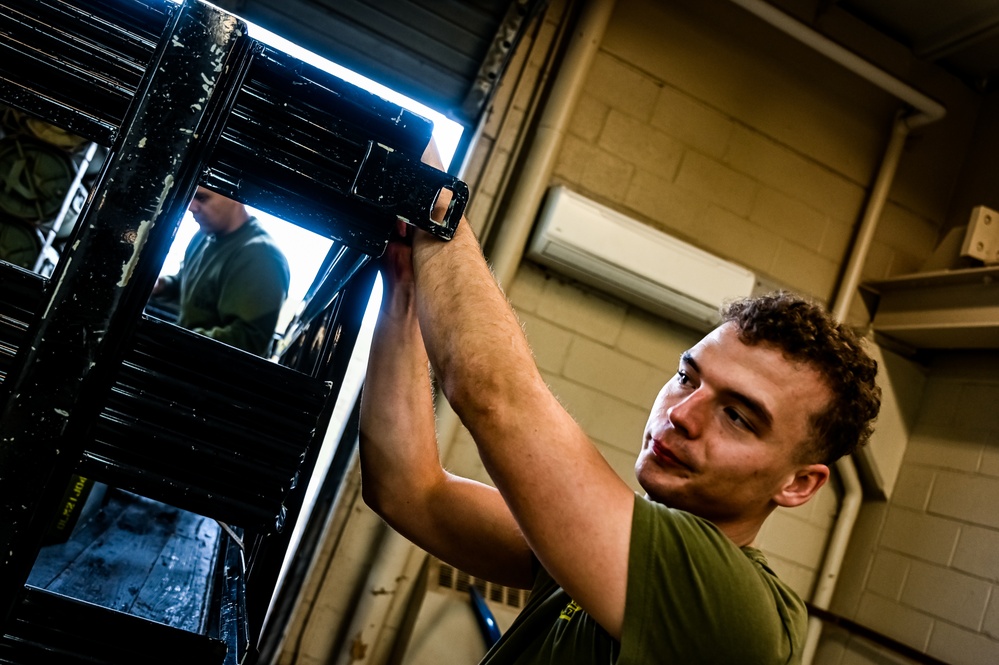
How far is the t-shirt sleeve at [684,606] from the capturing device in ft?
2.68

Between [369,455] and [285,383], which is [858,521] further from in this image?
[285,383]

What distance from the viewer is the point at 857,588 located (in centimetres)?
305

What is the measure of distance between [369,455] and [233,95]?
71cm

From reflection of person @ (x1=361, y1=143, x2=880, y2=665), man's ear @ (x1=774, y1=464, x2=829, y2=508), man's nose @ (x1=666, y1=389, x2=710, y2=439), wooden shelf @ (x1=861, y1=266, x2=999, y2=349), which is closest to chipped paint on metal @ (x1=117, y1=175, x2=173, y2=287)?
reflection of person @ (x1=361, y1=143, x2=880, y2=665)

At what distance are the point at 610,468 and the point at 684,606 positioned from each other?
179mm

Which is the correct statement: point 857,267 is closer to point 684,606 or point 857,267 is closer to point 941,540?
point 941,540

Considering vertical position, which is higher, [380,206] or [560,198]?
[560,198]

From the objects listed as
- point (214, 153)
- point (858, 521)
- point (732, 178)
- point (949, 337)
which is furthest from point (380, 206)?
point (858, 521)

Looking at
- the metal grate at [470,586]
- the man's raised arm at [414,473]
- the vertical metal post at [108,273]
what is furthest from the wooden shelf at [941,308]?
the vertical metal post at [108,273]

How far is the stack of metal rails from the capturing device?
55cm

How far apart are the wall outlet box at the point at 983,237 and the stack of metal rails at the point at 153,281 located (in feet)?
9.14

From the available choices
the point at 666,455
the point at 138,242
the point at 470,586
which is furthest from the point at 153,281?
the point at 470,586

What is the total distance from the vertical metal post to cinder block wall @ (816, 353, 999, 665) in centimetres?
289

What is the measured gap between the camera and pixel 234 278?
234 cm
